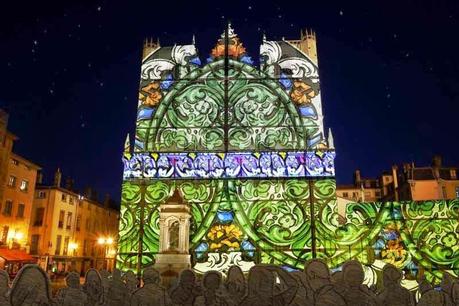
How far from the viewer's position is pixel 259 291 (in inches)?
141

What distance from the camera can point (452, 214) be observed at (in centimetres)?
1227

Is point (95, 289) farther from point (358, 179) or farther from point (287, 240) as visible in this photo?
point (358, 179)

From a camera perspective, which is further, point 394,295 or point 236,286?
point 236,286

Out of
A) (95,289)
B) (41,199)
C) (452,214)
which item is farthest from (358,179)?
(95,289)

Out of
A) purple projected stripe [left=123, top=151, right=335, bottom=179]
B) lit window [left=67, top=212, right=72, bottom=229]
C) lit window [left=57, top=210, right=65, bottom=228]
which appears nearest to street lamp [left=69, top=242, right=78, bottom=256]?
lit window [left=67, top=212, right=72, bottom=229]

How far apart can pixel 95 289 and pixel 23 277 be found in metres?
1.23

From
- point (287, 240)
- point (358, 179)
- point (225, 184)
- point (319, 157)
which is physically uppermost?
point (358, 179)

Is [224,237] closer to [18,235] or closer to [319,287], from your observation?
[319,287]

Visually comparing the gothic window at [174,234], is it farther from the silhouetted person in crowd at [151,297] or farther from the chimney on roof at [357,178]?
the chimney on roof at [357,178]

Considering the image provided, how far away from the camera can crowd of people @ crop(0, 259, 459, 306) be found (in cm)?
334

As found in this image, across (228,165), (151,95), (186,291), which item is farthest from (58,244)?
(186,291)

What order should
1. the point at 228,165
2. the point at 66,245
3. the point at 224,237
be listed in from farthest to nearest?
the point at 66,245, the point at 228,165, the point at 224,237

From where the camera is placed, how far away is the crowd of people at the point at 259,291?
334 cm

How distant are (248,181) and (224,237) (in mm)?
1989
